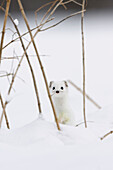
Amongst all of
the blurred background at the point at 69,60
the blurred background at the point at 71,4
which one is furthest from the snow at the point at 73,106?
the blurred background at the point at 71,4

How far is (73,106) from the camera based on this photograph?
1.53 m

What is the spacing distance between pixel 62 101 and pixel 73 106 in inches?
17.2

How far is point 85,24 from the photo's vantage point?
366cm

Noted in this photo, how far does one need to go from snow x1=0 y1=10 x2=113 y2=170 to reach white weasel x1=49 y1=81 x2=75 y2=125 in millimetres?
64

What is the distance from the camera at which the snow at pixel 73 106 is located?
1.79ft

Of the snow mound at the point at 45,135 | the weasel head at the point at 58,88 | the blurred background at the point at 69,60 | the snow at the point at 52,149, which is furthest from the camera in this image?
the blurred background at the point at 69,60

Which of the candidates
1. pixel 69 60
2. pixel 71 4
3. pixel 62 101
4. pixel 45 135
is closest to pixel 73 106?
pixel 62 101

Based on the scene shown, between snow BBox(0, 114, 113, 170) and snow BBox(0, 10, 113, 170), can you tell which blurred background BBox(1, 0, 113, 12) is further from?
snow BBox(0, 114, 113, 170)

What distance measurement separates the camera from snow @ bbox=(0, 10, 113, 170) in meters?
0.55

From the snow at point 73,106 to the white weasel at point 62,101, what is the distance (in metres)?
0.06

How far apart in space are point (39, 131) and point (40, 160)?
0.14 metres

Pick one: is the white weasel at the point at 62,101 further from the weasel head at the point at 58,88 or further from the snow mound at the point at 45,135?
the snow mound at the point at 45,135

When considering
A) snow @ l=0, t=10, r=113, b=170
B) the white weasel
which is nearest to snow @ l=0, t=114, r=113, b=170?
snow @ l=0, t=10, r=113, b=170

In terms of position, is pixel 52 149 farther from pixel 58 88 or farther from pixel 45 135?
pixel 58 88
